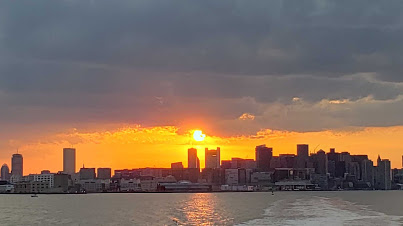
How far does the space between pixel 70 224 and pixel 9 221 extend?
17.1 m

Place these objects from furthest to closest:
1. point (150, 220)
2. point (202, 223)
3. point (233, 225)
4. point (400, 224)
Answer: point (150, 220) → point (202, 223) → point (233, 225) → point (400, 224)

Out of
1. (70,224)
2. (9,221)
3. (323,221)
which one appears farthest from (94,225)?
(323,221)

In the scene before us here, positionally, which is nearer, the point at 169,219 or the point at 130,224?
the point at 130,224

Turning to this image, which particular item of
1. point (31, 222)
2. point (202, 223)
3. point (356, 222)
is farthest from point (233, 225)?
point (31, 222)

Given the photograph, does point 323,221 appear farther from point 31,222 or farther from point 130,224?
point 31,222

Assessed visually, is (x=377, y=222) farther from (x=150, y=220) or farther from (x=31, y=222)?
(x=31, y=222)

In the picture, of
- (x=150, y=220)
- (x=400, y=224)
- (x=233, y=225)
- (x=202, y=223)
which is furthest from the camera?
(x=150, y=220)

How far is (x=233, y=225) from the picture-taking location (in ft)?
311

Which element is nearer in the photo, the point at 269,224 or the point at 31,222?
the point at 269,224

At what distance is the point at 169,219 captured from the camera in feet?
368

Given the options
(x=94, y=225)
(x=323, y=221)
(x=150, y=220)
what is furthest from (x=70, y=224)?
(x=323, y=221)

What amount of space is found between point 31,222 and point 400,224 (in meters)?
62.3

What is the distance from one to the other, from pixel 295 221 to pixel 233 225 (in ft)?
32.0

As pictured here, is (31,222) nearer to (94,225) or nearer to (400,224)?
(94,225)
